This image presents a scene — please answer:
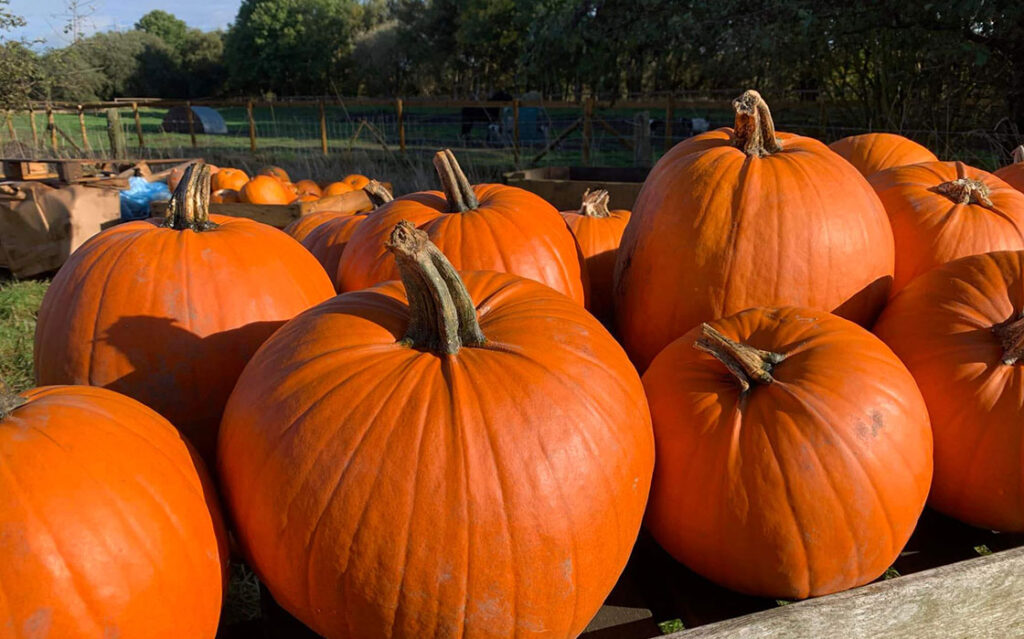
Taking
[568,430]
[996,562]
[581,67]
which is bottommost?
[996,562]

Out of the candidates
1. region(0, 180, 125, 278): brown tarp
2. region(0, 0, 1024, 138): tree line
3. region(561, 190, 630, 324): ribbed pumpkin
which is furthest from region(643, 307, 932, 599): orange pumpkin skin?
region(0, 0, 1024, 138): tree line

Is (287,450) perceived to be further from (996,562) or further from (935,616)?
(996,562)

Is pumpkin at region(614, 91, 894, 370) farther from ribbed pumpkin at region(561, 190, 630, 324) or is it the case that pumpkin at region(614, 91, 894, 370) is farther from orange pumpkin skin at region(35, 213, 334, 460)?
orange pumpkin skin at region(35, 213, 334, 460)

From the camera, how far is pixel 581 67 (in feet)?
40.3

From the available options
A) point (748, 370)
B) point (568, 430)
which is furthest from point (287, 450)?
point (748, 370)

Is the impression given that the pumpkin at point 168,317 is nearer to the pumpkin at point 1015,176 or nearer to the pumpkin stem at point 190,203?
the pumpkin stem at point 190,203

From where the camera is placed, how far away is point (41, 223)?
6.55 meters

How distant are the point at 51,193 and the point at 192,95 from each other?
216ft

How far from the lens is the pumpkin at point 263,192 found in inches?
282

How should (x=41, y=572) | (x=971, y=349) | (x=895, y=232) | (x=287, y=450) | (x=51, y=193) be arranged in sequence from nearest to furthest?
(x=41, y=572), (x=287, y=450), (x=971, y=349), (x=895, y=232), (x=51, y=193)

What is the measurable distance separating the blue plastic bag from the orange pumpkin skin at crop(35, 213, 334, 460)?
7239 millimetres

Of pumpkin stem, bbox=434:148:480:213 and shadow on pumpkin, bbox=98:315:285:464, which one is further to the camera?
pumpkin stem, bbox=434:148:480:213

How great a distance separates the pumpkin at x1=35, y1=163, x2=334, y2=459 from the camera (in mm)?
1516

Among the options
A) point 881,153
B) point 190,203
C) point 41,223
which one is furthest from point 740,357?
point 41,223
